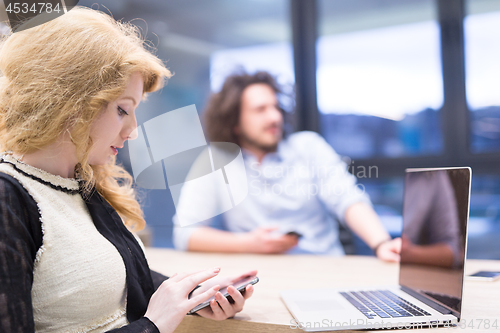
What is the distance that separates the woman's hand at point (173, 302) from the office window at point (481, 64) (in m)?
2.11

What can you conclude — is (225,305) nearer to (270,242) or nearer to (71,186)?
(71,186)

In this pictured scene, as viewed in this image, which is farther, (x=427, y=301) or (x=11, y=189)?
(x=427, y=301)

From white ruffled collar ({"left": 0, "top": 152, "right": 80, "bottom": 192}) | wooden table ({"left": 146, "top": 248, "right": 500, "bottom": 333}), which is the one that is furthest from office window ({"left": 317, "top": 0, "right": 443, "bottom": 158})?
white ruffled collar ({"left": 0, "top": 152, "right": 80, "bottom": 192})

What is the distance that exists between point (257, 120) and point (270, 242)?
2.46ft

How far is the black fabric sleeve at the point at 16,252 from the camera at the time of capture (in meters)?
0.58

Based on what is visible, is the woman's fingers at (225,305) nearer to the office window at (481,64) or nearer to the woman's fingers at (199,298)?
the woman's fingers at (199,298)

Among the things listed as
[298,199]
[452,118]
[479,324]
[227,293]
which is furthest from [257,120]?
[479,324]

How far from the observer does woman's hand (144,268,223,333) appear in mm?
725

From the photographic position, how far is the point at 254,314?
2.85 ft

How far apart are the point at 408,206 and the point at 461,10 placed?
1841 millimetres

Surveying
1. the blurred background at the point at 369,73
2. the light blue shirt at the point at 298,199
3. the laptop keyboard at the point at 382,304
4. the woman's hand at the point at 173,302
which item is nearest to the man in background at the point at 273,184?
the light blue shirt at the point at 298,199

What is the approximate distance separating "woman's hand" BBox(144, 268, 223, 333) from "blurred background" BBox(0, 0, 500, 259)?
61.9 inches

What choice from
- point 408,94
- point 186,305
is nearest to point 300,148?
point 408,94

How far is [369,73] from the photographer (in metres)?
2.56
